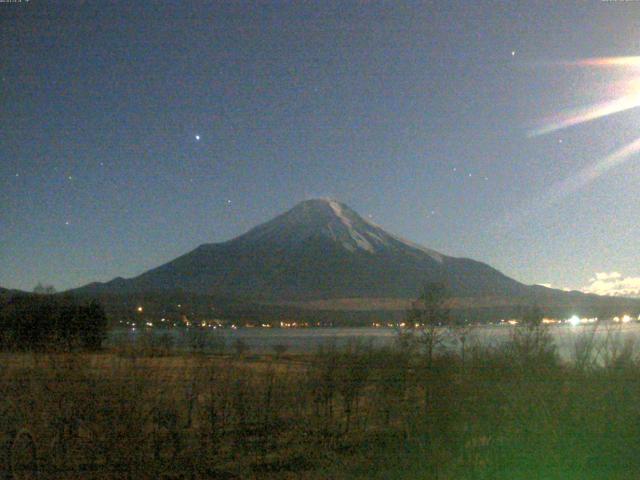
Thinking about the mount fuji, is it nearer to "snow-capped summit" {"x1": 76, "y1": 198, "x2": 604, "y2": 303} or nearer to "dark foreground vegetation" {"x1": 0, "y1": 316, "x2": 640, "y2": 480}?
"snow-capped summit" {"x1": 76, "y1": 198, "x2": 604, "y2": 303}

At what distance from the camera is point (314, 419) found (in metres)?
14.0

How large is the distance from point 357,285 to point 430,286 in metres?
78.0

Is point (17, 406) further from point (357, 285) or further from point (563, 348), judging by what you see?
point (357, 285)

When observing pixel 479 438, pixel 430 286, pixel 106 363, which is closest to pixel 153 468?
pixel 106 363

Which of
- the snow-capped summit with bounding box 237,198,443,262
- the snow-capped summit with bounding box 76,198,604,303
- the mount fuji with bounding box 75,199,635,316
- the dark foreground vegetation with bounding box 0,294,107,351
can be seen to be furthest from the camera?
the snow-capped summit with bounding box 237,198,443,262

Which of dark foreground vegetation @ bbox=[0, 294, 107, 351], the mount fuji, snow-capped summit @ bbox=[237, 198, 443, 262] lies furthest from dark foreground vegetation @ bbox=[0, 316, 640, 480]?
snow-capped summit @ bbox=[237, 198, 443, 262]

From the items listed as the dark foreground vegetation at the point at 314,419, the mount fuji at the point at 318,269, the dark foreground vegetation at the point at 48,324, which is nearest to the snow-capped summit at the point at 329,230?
the mount fuji at the point at 318,269

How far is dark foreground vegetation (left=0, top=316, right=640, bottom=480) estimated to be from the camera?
30.7ft

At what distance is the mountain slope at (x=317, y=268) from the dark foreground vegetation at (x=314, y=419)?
54.6 metres

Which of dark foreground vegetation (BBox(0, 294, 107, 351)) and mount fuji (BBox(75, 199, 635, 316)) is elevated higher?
mount fuji (BBox(75, 199, 635, 316))

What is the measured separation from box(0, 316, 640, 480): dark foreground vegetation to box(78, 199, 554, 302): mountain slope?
54.6 metres

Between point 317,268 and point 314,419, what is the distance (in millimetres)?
107922

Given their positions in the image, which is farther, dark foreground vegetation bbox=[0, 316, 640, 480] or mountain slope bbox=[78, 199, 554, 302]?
mountain slope bbox=[78, 199, 554, 302]

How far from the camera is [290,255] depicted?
458 ft
